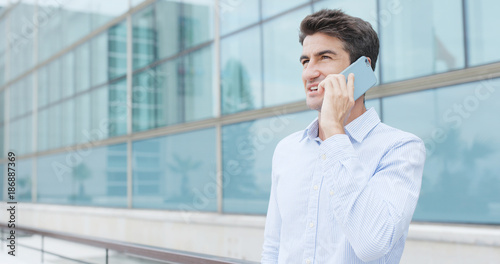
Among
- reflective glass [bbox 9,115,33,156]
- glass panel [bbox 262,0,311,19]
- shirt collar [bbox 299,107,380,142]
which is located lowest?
shirt collar [bbox 299,107,380,142]

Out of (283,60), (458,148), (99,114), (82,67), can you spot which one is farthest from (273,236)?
(82,67)

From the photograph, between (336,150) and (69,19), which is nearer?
(336,150)

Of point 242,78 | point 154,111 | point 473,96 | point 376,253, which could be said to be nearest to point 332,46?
point 376,253

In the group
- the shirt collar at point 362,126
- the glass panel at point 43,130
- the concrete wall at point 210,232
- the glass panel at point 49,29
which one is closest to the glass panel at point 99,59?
the glass panel at point 49,29

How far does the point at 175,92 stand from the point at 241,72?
1936 mm

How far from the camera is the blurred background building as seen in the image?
16.5 ft

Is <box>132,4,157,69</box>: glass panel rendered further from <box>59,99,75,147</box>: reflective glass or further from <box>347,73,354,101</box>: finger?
<box>347,73,354,101</box>: finger

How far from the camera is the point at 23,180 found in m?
16.1

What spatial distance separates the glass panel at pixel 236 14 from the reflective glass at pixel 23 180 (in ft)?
33.4

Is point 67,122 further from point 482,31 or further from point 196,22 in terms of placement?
point 482,31

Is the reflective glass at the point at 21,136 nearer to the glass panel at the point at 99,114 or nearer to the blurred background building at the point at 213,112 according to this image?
the blurred background building at the point at 213,112

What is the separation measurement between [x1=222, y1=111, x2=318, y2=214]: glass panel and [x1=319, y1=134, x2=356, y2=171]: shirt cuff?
532 cm

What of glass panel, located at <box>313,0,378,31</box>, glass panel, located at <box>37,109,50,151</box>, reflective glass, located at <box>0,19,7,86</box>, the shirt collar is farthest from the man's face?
reflective glass, located at <box>0,19,7,86</box>

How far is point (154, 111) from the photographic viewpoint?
32.6ft
